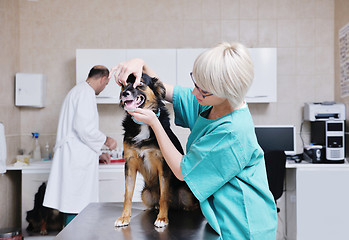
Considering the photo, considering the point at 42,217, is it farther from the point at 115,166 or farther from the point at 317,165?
the point at 317,165

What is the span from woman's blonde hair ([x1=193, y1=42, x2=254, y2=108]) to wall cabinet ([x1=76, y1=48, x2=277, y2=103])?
2.66m

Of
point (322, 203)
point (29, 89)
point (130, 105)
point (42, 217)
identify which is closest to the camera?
point (130, 105)

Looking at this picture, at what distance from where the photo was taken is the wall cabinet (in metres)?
3.59

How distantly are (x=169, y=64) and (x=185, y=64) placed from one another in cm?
17

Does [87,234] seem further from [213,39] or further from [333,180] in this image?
[213,39]

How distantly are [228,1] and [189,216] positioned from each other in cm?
333

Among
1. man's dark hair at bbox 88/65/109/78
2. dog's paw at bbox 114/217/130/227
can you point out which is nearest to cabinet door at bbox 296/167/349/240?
man's dark hair at bbox 88/65/109/78

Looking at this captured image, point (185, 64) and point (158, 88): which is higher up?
point (185, 64)

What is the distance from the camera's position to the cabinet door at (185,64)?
3607mm

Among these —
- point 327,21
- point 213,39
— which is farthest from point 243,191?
point 327,21

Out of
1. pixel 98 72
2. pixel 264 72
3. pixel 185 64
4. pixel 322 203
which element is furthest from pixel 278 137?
pixel 98 72

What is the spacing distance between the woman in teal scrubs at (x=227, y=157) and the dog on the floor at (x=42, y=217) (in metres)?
2.67

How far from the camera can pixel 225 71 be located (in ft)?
2.97

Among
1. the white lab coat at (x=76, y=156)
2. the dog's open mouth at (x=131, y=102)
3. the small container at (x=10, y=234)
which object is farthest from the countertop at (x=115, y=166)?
the dog's open mouth at (x=131, y=102)
